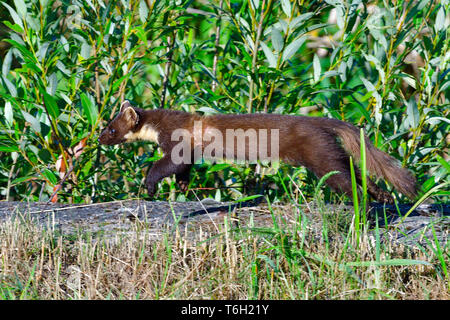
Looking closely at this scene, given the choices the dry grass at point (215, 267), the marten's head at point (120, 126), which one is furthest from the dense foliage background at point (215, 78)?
the dry grass at point (215, 267)

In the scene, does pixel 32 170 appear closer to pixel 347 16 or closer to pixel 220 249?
pixel 220 249

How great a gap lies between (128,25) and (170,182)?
156 centimetres

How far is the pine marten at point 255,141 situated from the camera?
4523 mm

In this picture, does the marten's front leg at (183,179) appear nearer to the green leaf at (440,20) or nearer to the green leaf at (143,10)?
the green leaf at (143,10)

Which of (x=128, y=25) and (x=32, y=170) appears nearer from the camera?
(x=128, y=25)

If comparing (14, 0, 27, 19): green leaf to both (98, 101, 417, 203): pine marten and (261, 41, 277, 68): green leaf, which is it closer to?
(98, 101, 417, 203): pine marten

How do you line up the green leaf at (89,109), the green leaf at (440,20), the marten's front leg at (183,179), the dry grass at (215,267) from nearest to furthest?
the dry grass at (215,267)
the green leaf at (89,109)
the green leaf at (440,20)
the marten's front leg at (183,179)

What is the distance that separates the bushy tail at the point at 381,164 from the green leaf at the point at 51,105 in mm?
2119

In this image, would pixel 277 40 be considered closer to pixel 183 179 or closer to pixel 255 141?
pixel 255 141

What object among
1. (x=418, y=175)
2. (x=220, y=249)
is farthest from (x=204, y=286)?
(x=418, y=175)

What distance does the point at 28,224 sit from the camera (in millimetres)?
3824
